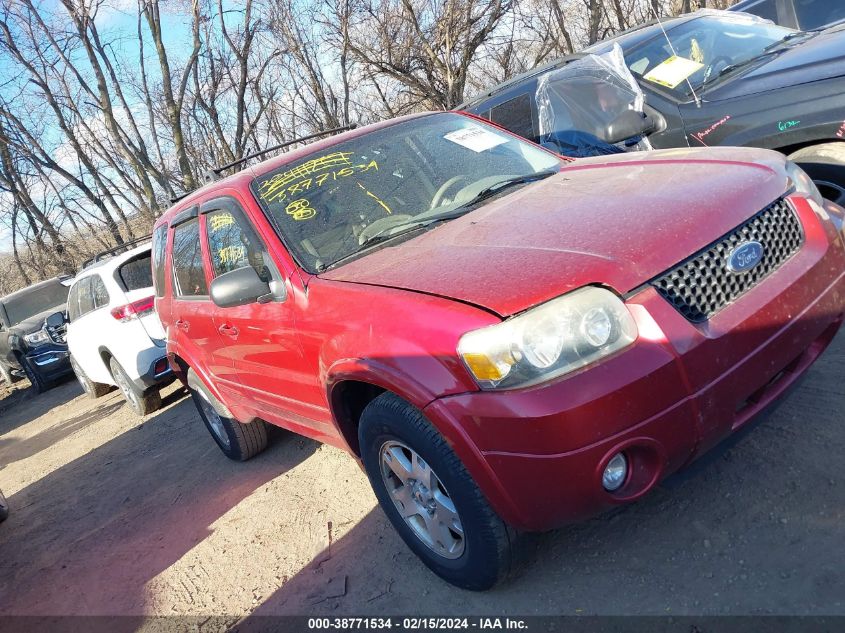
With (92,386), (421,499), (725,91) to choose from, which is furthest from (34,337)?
(725,91)

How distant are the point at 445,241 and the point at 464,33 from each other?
1604cm

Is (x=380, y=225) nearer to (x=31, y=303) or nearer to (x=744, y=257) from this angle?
(x=744, y=257)

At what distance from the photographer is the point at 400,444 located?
2453mm

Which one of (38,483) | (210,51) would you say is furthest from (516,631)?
(210,51)

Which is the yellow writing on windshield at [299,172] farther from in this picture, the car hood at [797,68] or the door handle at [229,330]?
the car hood at [797,68]

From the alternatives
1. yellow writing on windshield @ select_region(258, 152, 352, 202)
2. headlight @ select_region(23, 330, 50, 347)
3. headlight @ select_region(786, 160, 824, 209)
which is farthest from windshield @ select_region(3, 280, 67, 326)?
headlight @ select_region(786, 160, 824, 209)

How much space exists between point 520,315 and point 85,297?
682cm

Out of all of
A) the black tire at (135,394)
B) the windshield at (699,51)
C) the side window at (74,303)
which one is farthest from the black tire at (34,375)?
the windshield at (699,51)

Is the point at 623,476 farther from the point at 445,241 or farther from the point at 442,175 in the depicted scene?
the point at 442,175

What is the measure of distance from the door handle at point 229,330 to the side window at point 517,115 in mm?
3043

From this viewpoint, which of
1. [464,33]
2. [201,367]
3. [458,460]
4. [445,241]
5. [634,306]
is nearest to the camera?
[634,306]

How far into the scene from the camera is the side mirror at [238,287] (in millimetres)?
2846

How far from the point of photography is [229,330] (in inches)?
140

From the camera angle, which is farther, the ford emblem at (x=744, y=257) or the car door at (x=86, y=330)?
the car door at (x=86, y=330)
